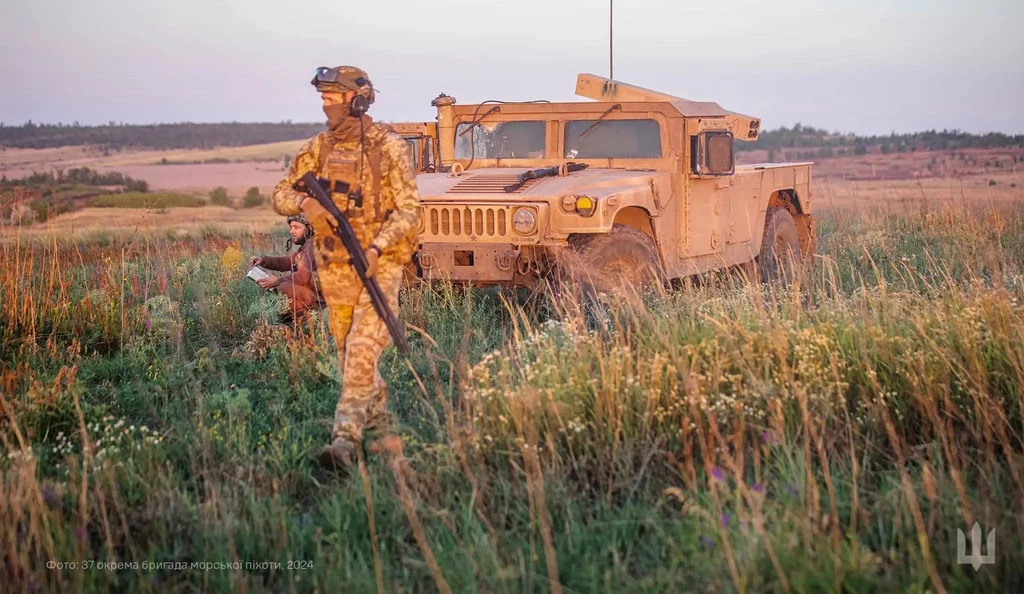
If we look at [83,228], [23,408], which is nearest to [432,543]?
[23,408]

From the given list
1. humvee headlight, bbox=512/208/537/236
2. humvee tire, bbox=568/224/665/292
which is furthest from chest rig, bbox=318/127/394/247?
humvee tire, bbox=568/224/665/292

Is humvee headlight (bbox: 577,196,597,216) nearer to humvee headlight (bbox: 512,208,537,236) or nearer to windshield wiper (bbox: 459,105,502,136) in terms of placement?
humvee headlight (bbox: 512,208,537,236)

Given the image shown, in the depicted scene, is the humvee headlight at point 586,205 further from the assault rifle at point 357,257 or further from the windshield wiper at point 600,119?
the assault rifle at point 357,257

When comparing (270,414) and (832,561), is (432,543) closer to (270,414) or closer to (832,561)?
(832,561)

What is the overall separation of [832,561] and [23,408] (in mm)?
4011

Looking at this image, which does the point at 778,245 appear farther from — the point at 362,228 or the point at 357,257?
the point at 357,257

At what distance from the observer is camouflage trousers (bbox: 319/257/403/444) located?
15.9 feet

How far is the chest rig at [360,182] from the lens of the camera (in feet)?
16.3

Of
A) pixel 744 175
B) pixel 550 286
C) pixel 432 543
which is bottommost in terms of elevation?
pixel 432 543

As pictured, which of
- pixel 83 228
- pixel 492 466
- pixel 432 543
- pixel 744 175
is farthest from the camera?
pixel 83 228

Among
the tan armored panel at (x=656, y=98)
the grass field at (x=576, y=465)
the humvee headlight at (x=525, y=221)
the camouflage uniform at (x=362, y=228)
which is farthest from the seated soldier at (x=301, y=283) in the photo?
the tan armored panel at (x=656, y=98)

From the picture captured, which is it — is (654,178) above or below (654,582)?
above

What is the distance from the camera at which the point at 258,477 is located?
173 inches

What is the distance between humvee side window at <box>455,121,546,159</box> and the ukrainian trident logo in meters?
5.69
